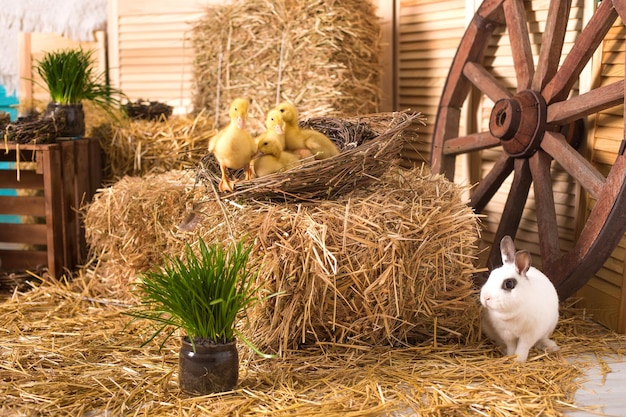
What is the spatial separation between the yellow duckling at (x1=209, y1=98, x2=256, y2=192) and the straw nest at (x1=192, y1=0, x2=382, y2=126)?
1.44 m

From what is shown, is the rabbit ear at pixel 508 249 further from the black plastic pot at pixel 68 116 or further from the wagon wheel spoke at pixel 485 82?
the black plastic pot at pixel 68 116

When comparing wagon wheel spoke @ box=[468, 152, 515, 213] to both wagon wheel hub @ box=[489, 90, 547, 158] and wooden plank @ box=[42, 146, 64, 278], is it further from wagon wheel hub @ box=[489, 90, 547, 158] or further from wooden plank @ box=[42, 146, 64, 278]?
wooden plank @ box=[42, 146, 64, 278]

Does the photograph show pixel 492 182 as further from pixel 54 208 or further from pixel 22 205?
pixel 22 205

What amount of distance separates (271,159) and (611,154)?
1469mm

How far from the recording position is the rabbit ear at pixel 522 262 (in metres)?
2.69

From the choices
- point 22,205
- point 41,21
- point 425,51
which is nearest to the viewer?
point 22,205

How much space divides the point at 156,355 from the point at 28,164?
86.0 inches

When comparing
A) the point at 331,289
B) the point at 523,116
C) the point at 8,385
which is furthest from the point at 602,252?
the point at 8,385

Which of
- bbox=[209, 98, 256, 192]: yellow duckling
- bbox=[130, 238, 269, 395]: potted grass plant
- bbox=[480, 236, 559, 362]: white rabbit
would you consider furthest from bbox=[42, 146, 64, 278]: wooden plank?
bbox=[480, 236, 559, 362]: white rabbit

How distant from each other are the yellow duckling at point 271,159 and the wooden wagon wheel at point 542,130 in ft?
3.64

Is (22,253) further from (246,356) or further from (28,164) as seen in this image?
(246,356)

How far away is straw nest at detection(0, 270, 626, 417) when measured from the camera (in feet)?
7.64

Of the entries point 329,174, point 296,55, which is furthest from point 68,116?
point 329,174

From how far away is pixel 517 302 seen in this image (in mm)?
2686
